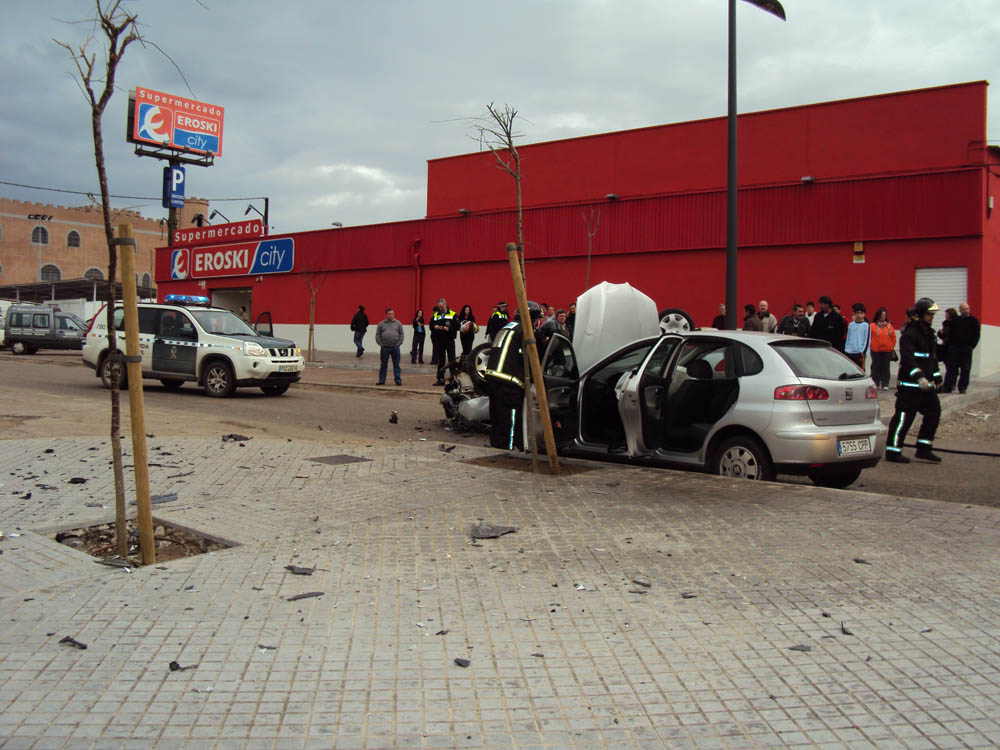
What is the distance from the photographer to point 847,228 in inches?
859

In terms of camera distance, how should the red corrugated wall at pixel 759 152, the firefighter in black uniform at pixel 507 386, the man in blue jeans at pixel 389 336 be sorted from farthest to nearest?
1. the red corrugated wall at pixel 759 152
2. the man in blue jeans at pixel 389 336
3. the firefighter in black uniform at pixel 507 386

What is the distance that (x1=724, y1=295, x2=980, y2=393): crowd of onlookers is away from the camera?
1535cm

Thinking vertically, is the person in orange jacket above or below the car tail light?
above

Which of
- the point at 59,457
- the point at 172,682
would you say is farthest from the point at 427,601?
the point at 59,457

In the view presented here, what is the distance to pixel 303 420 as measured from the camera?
1276cm

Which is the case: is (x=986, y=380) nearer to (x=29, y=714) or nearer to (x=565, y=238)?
(x=565, y=238)

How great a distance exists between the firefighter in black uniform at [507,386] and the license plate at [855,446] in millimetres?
3047

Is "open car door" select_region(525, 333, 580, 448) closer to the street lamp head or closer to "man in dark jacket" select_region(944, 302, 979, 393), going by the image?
the street lamp head

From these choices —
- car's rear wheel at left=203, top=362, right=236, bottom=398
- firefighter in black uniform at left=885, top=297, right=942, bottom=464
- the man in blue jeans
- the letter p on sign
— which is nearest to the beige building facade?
the letter p on sign

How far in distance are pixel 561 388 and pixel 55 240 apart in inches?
3161

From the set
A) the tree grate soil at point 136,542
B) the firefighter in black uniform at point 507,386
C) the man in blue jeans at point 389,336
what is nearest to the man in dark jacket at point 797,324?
the man in blue jeans at point 389,336

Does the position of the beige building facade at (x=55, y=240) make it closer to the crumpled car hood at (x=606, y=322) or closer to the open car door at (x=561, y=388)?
the crumpled car hood at (x=606, y=322)

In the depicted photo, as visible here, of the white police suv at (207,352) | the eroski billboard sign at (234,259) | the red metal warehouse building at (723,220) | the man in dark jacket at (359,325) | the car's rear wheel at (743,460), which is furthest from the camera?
the eroski billboard sign at (234,259)

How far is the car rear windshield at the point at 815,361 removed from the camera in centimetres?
721
